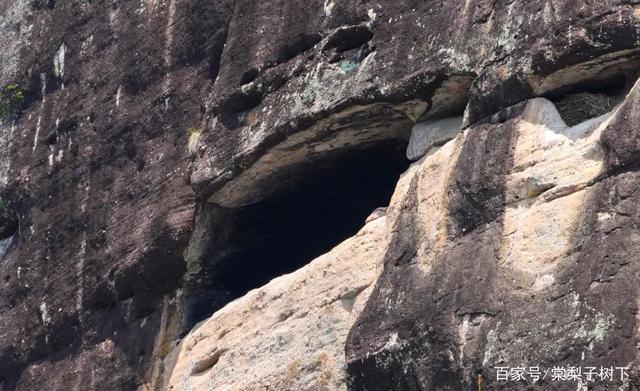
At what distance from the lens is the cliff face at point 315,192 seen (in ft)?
33.9

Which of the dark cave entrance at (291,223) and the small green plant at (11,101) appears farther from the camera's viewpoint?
the small green plant at (11,101)

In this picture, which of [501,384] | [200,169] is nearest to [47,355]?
[200,169]

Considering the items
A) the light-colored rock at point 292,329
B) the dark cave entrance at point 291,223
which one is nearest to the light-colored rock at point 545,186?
the light-colored rock at point 292,329

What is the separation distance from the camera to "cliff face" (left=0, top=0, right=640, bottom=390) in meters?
10.3

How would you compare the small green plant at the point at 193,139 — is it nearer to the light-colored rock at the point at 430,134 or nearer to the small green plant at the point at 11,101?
the light-colored rock at the point at 430,134

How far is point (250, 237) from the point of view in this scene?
14.8 meters

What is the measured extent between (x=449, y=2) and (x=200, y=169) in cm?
322

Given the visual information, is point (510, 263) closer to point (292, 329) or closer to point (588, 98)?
point (588, 98)

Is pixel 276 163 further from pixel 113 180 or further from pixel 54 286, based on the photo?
pixel 54 286

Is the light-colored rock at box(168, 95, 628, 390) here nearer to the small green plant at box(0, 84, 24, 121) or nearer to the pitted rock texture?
the pitted rock texture

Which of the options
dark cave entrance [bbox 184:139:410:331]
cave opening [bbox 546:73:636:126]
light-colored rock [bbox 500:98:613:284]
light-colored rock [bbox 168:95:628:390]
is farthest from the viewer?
dark cave entrance [bbox 184:139:410:331]

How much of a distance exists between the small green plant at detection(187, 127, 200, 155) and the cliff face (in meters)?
0.05

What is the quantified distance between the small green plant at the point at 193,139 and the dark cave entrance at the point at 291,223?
61cm

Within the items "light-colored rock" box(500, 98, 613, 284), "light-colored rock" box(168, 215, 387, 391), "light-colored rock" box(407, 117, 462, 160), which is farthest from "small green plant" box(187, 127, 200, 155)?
"light-colored rock" box(500, 98, 613, 284)
